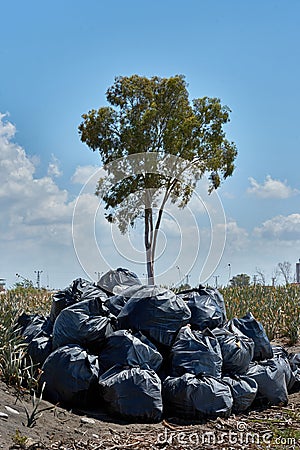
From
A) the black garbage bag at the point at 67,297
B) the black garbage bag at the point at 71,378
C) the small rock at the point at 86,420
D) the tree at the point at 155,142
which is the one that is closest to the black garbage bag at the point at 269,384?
the black garbage bag at the point at 71,378

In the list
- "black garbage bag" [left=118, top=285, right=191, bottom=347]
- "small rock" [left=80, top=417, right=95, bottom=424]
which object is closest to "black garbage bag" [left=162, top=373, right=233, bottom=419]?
"black garbage bag" [left=118, top=285, right=191, bottom=347]

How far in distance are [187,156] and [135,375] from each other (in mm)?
20116

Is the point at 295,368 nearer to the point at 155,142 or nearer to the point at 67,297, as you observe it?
the point at 67,297

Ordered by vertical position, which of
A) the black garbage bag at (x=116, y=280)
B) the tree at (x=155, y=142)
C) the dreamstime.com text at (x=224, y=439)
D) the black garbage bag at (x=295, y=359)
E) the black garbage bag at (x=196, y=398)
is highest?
the tree at (x=155, y=142)

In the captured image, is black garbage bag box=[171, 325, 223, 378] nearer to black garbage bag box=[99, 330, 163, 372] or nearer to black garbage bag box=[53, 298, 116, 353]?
black garbage bag box=[99, 330, 163, 372]

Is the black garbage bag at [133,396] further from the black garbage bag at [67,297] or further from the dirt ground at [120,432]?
the black garbage bag at [67,297]

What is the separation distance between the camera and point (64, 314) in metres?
5.82

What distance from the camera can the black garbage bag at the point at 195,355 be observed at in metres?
5.44

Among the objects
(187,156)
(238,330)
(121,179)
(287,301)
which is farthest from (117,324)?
(187,156)

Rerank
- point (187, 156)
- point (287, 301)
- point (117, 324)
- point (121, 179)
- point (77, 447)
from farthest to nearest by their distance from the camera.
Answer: point (187, 156) → point (121, 179) → point (287, 301) → point (117, 324) → point (77, 447)

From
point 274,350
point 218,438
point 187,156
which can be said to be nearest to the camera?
point 218,438

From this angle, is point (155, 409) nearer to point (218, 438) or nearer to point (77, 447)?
point (218, 438)

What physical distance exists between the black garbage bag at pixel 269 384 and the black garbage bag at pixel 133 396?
52.2 inches

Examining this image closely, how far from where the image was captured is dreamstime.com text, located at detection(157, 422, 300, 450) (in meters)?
4.61
